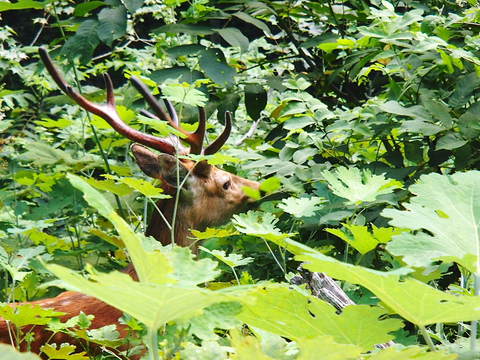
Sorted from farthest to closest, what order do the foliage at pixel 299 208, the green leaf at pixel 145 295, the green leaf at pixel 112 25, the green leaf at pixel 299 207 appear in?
the green leaf at pixel 112 25 < the green leaf at pixel 299 207 < the foliage at pixel 299 208 < the green leaf at pixel 145 295

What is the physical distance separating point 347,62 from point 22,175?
1.41 m

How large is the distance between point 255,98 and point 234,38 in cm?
27

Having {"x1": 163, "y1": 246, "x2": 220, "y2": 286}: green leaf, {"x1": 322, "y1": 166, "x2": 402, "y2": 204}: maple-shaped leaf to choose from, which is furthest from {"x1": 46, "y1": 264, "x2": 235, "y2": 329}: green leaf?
{"x1": 322, "y1": 166, "x2": 402, "y2": 204}: maple-shaped leaf

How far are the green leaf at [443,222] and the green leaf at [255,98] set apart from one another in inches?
84.1

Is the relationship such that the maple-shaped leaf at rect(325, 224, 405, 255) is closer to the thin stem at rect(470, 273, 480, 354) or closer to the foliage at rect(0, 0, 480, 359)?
the foliage at rect(0, 0, 480, 359)

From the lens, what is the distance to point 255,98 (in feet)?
9.89

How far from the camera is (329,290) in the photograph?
3.18ft

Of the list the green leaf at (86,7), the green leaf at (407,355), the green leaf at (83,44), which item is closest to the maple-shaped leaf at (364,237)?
the green leaf at (407,355)

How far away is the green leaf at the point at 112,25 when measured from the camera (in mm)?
2691

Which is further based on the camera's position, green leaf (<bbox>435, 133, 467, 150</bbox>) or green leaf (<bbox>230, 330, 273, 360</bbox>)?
green leaf (<bbox>435, 133, 467, 150</bbox>)

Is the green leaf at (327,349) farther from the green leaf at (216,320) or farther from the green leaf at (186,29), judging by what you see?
the green leaf at (186,29)

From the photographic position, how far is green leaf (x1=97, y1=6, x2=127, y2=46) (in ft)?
8.83

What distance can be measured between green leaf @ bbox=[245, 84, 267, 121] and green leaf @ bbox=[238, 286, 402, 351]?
2.27m

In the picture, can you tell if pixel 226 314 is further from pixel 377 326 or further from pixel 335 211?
pixel 335 211
